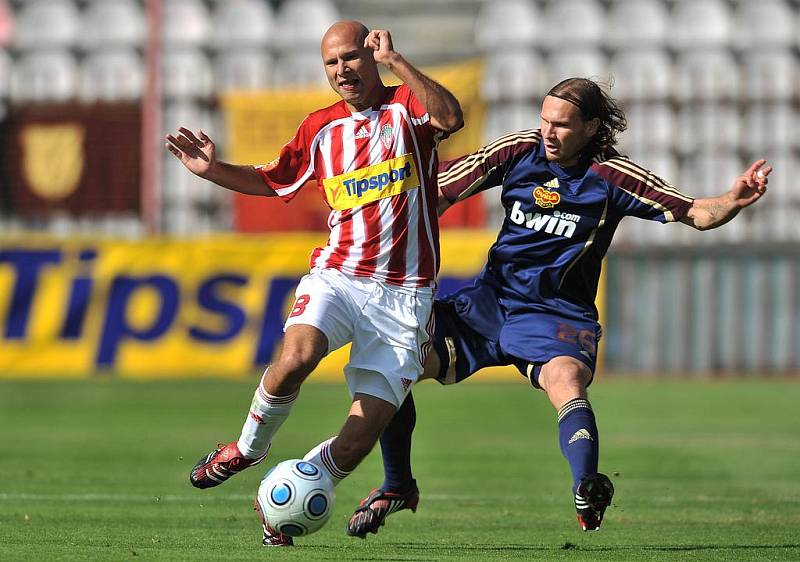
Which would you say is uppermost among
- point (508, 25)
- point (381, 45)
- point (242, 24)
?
point (381, 45)

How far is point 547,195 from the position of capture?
6.77 m

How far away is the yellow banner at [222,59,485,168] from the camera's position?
18.2 m

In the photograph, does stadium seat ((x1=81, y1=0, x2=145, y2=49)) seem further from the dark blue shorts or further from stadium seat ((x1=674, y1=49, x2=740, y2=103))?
the dark blue shorts

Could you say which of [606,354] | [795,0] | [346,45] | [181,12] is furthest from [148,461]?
[795,0]

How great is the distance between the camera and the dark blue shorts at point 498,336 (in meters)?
6.74

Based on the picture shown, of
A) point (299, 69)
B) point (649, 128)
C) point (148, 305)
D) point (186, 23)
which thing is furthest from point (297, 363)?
point (186, 23)

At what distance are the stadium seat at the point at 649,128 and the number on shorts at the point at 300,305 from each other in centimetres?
1277

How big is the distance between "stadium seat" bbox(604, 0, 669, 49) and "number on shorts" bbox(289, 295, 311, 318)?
15.5m

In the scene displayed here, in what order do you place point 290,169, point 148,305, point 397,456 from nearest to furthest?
1. point 290,169
2. point 397,456
3. point 148,305

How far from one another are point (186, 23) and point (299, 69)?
1.87 metres

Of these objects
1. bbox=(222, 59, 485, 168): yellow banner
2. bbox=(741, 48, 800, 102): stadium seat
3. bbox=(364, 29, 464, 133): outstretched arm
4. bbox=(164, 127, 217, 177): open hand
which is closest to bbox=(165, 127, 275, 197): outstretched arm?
bbox=(164, 127, 217, 177): open hand

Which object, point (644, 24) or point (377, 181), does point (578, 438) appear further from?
point (644, 24)

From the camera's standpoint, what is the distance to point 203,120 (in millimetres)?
19516

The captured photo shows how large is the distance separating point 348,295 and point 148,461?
3.99m
